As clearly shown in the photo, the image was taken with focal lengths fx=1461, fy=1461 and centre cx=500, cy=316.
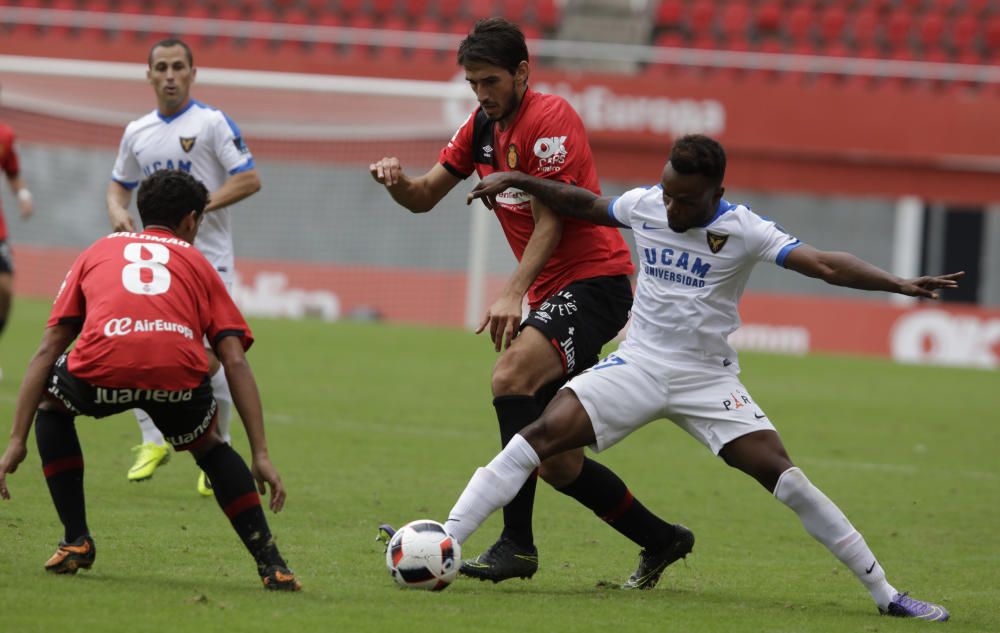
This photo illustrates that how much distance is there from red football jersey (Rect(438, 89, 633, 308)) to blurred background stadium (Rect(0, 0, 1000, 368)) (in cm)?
1223

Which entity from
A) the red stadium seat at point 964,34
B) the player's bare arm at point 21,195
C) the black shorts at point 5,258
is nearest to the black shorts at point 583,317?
the black shorts at point 5,258

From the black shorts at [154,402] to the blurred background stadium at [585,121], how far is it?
534 inches

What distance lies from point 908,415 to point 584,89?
9614 millimetres

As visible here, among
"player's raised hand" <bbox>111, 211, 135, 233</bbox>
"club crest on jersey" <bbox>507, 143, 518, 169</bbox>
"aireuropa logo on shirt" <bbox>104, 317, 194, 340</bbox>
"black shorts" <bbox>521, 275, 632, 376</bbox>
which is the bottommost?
"black shorts" <bbox>521, 275, 632, 376</bbox>

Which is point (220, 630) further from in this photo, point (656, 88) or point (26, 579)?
point (656, 88)

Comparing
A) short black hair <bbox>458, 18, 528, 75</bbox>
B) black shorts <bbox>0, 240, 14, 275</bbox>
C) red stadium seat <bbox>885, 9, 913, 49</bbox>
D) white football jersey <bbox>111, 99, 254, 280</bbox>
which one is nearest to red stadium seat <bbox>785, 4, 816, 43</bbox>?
red stadium seat <bbox>885, 9, 913, 49</bbox>

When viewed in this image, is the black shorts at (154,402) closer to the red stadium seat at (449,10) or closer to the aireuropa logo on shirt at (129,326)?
the aireuropa logo on shirt at (129,326)

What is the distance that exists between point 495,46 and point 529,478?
1.80m

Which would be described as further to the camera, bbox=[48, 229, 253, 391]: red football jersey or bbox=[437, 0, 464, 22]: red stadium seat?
bbox=[437, 0, 464, 22]: red stadium seat

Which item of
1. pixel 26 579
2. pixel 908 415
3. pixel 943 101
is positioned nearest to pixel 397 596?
pixel 26 579

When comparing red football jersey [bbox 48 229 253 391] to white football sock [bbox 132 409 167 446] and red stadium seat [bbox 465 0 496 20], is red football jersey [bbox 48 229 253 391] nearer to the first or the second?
white football sock [bbox 132 409 167 446]

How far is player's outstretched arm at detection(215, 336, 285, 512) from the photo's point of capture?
507cm

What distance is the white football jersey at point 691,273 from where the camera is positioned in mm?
5602

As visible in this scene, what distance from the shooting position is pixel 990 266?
23.9 m
